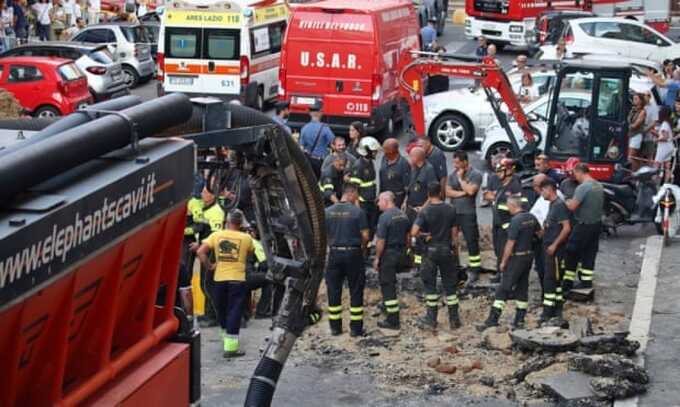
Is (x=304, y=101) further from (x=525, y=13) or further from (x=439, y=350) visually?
(x=525, y=13)

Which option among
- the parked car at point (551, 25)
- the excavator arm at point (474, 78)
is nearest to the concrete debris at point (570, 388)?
the excavator arm at point (474, 78)

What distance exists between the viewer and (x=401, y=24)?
86.6 feet

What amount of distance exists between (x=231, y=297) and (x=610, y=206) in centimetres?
728

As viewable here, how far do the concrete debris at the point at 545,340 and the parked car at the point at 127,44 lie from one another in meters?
20.6

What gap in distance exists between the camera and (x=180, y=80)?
27.5m

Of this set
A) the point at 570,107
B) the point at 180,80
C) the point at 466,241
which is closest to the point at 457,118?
the point at 570,107

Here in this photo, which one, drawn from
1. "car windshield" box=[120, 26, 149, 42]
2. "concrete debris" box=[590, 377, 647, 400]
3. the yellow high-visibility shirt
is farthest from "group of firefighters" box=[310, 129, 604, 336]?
"car windshield" box=[120, 26, 149, 42]

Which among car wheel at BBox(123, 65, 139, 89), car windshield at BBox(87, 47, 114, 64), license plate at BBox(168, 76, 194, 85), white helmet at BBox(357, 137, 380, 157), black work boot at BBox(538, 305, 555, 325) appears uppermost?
white helmet at BBox(357, 137, 380, 157)

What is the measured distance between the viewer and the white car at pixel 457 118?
2502cm

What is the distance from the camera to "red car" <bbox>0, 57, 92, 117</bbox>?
2614 centimetres

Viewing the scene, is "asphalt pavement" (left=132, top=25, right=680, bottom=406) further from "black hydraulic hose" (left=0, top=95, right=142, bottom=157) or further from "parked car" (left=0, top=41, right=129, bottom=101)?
"parked car" (left=0, top=41, right=129, bottom=101)

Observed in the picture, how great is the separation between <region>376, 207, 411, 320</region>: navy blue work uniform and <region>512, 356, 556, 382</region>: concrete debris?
212 cm

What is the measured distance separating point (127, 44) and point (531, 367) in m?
22.3

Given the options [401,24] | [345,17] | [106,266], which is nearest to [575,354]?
[106,266]
